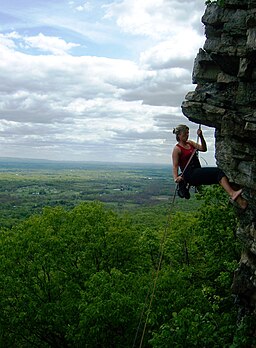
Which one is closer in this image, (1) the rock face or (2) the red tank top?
(1) the rock face

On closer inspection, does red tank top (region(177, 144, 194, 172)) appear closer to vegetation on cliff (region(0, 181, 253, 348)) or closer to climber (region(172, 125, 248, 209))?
climber (region(172, 125, 248, 209))

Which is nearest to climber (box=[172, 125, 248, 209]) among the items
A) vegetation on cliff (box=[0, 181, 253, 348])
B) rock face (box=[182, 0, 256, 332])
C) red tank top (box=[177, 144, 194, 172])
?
red tank top (box=[177, 144, 194, 172])

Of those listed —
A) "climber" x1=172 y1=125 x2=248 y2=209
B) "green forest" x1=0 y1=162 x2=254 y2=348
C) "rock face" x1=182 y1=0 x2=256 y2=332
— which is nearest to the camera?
"rock face" x1=182 y1=0 x2=256 y2=332

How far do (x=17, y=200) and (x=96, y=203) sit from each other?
454ft

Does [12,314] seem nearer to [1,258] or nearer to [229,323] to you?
[1,258]

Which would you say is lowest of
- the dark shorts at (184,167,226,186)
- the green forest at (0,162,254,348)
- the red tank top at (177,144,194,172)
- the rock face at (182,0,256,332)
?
the green forest at (0,162,254,348)

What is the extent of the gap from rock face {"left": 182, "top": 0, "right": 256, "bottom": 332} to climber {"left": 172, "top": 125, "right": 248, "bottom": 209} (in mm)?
348

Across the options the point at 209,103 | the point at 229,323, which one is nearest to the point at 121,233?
the point at 229,323

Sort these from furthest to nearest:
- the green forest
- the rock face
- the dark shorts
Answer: the green forest → the dark shorts → the rock face

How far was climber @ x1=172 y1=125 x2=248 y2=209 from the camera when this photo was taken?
11734 mm

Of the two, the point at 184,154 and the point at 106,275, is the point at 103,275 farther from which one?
the point at 184,154

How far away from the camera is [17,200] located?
159875 mm

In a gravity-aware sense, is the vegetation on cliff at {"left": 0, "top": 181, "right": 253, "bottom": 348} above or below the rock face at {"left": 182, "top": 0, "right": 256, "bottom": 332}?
below

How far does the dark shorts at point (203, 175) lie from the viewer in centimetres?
1188
